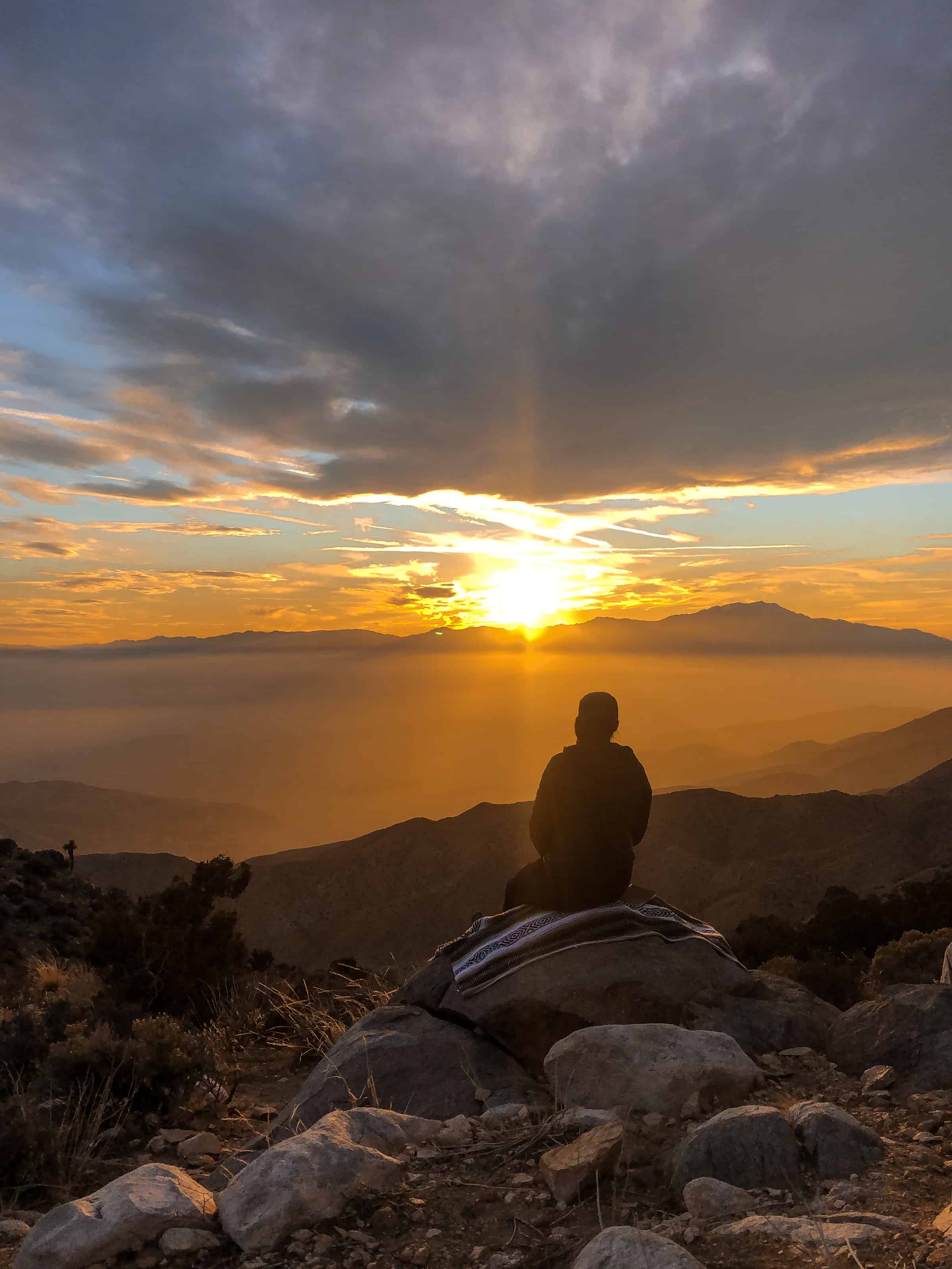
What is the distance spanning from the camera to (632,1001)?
6352 millimetres

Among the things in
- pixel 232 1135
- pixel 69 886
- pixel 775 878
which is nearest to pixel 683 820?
pixel 775 878

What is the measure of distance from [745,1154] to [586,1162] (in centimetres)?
67

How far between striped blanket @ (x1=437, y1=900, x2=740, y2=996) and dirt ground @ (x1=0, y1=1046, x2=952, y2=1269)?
227cm

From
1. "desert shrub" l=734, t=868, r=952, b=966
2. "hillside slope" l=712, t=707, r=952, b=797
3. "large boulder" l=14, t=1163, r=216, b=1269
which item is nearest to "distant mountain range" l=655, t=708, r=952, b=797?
"hillside slope" l=712, t=707, r=952, b=797

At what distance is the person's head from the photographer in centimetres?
752

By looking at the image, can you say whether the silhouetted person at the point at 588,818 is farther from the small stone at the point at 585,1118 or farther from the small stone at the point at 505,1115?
the small stone at the point at 585,1118

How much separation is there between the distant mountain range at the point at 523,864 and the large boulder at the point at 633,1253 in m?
41.2

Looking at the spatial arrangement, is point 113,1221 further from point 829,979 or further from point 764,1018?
point 829,979

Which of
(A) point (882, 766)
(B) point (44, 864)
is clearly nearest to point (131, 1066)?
(B) point (44, 864)

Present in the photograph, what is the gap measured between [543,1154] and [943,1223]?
1701 mm

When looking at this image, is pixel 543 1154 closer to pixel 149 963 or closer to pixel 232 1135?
pixel 232 1135

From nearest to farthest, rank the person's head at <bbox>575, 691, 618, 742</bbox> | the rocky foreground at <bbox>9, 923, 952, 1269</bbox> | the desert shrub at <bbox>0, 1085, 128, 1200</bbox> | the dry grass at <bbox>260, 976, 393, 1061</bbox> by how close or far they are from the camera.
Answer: the rocky foreground at <bbox>9, 923, 952, 1269</bbox> → the desert shrub at <bbox>0, 1085, 128, 1200</bbox> → the person's head at <bbox>575, 691, 618, 742</bbox> → the dry grass at <bbox>260, 976, 393, 1061</bbox>

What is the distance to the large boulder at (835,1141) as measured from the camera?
12.1 feet

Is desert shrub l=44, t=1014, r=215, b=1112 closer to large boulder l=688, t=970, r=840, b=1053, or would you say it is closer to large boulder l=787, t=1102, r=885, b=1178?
large boulder l=688, t=970, r=840, b=1053
